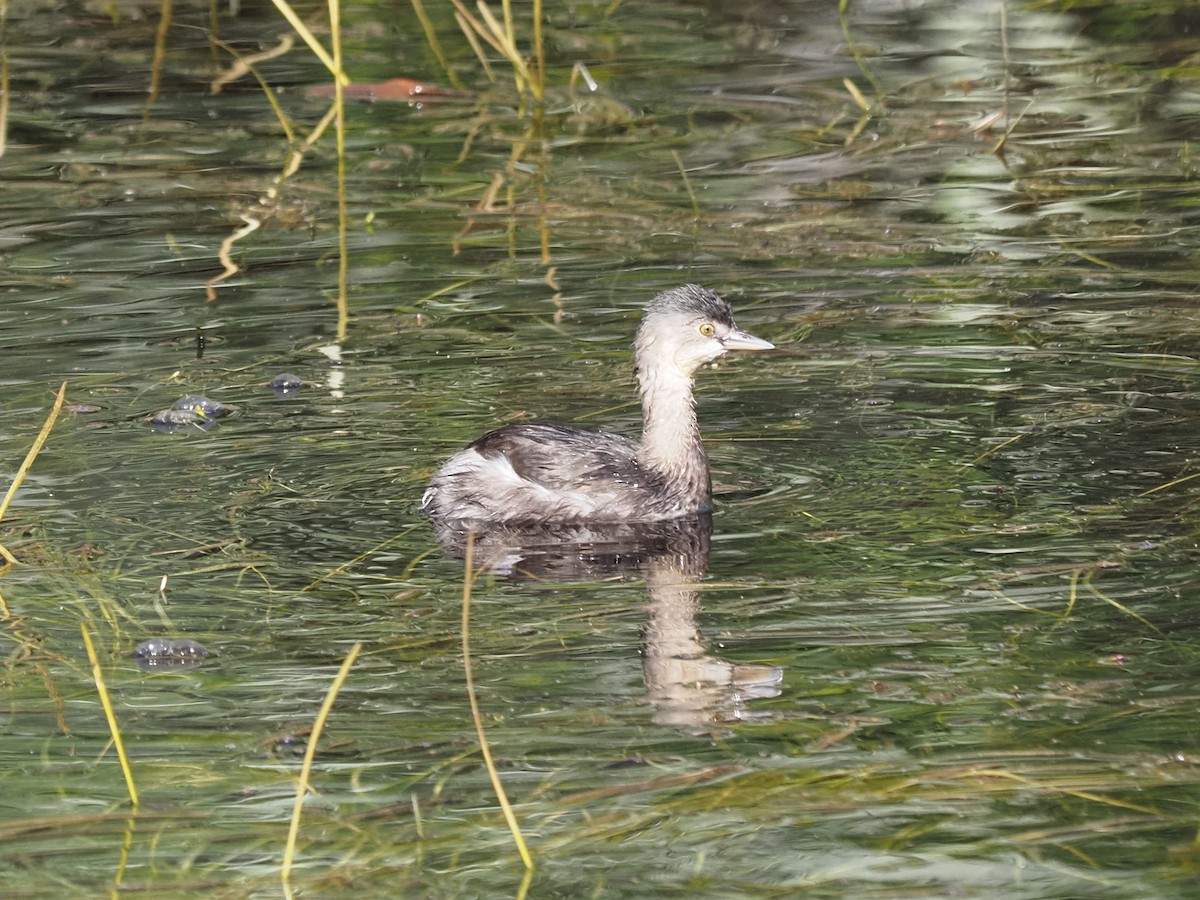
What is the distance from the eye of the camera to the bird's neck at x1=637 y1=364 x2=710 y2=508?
8086mm

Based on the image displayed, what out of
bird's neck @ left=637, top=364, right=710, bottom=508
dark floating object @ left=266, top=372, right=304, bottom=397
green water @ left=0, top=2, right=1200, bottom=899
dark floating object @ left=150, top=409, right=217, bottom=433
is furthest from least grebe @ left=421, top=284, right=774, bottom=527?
dark floating object @ left=266, top=372, right=304, bottom=397

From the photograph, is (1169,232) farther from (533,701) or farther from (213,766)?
(213,766)

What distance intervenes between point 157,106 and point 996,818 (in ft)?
36.1

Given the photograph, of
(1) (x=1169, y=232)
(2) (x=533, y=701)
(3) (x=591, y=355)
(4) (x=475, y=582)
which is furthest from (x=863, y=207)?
(2) (x=533, y=701)

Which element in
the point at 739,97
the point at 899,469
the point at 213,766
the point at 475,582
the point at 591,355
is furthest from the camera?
the point at 739,97

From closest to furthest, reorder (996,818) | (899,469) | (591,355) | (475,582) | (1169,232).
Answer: (996,818) < (475,582) < (899,469) < (591,355) < (1169,232)

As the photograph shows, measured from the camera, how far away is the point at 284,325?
33.9 ft

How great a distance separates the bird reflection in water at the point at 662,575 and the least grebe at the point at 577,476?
0.07 m

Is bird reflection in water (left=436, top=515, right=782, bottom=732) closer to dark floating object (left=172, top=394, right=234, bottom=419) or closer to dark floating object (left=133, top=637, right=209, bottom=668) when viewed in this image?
dark floating object (left=133, top=637, right=209, bottom=668)

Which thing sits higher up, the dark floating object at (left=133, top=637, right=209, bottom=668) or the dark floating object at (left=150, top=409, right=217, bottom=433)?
the dark floating object at (left=150, top=409, right=217, bottom=433)

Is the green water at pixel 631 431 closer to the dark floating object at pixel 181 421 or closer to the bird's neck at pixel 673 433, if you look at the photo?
the dark floating object at pixel 181 421

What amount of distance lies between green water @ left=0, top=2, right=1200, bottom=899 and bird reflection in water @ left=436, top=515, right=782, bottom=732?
1.3 inches

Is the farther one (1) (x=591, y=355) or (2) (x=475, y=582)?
(1) (x=591, y=355)

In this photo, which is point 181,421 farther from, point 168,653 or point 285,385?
point 168,653
